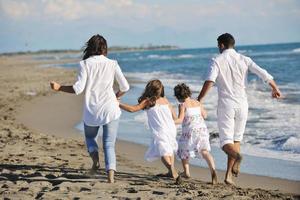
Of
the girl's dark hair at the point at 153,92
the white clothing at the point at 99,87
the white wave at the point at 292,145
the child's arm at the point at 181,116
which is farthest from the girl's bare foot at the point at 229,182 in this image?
the white wave at the point at 292,145

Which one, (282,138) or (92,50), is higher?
(92,50)

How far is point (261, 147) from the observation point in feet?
26.1

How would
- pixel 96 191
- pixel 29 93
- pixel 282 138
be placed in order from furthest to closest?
pixel 29 93 → pixel 282 138 → pixel 96 191

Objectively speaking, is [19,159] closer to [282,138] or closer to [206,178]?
[206,178]

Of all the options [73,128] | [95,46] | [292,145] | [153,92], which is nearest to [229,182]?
[153,92]

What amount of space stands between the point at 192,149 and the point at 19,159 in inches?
105

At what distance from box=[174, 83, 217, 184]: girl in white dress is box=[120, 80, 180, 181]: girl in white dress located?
14 centimetres

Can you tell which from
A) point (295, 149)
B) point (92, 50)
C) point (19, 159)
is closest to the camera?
point (92, 50)

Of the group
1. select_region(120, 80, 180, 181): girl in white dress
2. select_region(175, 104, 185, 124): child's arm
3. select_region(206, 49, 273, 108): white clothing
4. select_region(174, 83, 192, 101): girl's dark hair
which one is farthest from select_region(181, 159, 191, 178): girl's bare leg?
select_region(206, 49, 273, 108): white clothing

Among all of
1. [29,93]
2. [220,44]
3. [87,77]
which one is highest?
[220,44]

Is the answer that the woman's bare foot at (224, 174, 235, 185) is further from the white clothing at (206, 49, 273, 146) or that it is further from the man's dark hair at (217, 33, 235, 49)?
the man's dark hair at (217, 33, 235, 49)

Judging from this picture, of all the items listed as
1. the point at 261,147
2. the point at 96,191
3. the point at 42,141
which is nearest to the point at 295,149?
the point at 261,147

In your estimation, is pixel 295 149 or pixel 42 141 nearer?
pixel 295 149

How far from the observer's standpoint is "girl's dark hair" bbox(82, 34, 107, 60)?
564 cm
